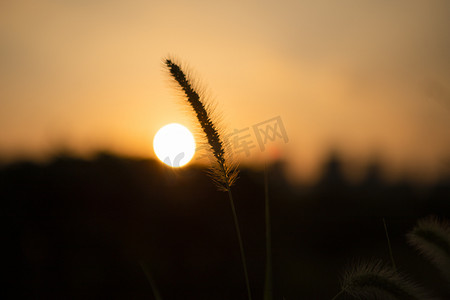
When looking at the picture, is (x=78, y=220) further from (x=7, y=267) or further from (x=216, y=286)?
(x=216, y=286)

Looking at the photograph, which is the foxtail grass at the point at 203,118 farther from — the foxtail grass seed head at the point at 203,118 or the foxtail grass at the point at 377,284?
the foxtail grass at the point at 377,284

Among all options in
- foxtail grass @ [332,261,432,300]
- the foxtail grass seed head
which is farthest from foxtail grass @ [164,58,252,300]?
foxtail grass @ [332,261,432,300]

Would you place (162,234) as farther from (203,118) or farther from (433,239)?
(433,239)

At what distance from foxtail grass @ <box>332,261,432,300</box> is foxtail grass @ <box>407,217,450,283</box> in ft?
0.61

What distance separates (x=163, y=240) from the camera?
450 cm

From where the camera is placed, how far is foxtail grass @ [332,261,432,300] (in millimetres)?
1355

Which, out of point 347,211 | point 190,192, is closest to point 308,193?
point 347,211

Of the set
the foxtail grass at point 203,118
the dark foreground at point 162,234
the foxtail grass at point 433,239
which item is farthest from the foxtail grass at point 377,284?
the dark foreground at point 162,234

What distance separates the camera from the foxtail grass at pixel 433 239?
4.98 ft

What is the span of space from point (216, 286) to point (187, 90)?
3404 millimetres

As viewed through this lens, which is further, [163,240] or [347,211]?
[347,211]

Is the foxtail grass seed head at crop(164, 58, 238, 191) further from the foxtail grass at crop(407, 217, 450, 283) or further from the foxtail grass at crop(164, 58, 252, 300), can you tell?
the foxtail grass at crop(407, 217, 450, 283)

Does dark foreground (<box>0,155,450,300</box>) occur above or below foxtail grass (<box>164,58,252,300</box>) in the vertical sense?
below

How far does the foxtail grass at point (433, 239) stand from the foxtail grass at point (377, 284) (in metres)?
0.19
